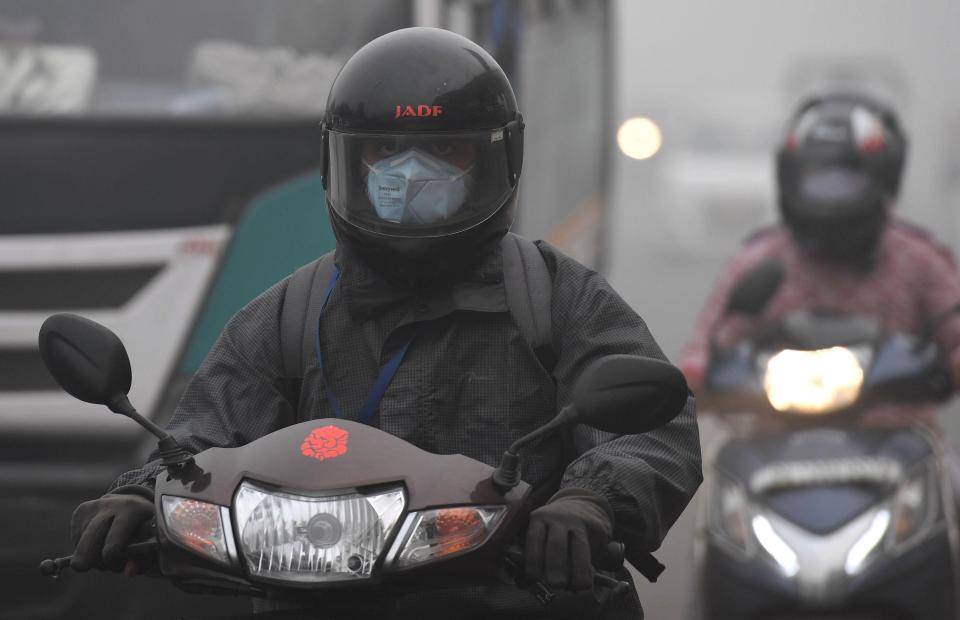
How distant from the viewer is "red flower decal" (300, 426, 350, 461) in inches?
91.8

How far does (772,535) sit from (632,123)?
20070mm

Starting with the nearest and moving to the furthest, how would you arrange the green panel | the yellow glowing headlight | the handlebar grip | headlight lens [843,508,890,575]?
the handlebar grip < headlight lens [843,508,890,575] < the yellow glowing headlight < the green panel

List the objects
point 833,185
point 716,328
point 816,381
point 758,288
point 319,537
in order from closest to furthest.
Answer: point 319,537
point 816,381
point 758,288
point 716,328
point 833,185

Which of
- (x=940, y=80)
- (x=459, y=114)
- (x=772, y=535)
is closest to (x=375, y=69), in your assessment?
(x=459, y=114)

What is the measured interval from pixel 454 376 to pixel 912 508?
278 cm

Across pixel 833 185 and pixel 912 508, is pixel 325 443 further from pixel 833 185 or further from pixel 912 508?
pixel 833 185

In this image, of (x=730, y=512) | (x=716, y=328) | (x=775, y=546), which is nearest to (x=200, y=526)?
(x=775, y=546)

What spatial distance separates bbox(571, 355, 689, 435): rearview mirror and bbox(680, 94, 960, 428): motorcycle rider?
139 inches

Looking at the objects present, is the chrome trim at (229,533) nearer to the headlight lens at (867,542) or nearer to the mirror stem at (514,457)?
the mirror stem at (514,457)

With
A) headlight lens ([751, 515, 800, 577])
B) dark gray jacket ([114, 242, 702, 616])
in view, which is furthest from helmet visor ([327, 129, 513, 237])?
headlight lens ([751, 515, 800, 577])

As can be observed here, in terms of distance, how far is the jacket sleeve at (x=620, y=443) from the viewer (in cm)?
258

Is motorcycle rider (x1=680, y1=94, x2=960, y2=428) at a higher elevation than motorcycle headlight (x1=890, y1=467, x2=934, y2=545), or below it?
higher

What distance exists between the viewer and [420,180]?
2.73 m

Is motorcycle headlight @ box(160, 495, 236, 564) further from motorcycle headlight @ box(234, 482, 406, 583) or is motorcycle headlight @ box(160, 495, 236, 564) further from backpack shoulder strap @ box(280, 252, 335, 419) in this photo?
backpack shoulder strap @ box(280, 252, 335, 419)
